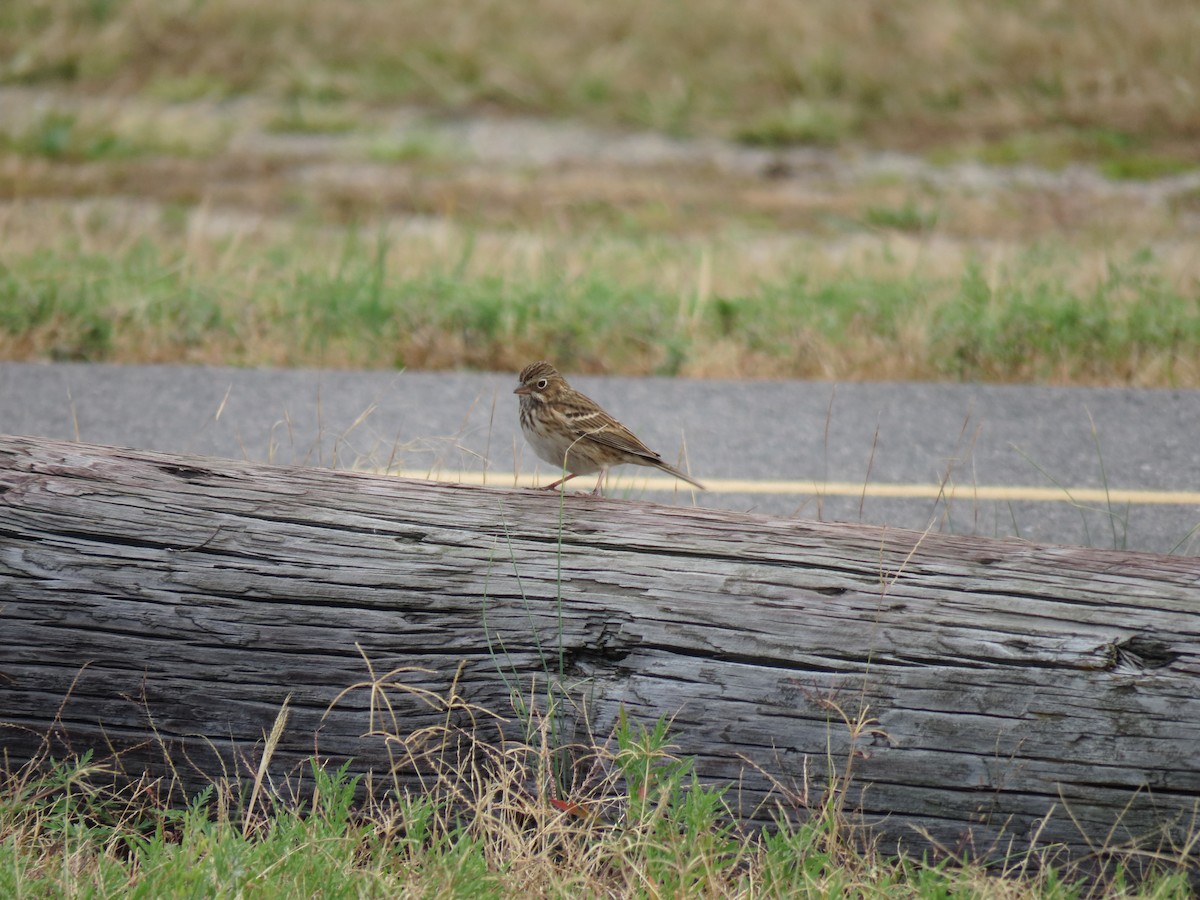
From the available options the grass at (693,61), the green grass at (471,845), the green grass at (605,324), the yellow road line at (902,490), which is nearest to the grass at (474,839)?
the green grass at (471,845)

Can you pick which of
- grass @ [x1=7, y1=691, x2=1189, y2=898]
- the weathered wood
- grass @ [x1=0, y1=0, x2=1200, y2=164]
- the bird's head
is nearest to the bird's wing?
the bird's head

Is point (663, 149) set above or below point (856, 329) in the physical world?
above

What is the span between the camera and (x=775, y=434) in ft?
23.4

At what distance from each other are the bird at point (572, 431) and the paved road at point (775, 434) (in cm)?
69

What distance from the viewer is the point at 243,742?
3514 millimetres

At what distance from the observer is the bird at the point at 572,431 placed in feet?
16.5

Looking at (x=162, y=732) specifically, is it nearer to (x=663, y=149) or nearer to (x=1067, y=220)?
(x=1067, y=220)

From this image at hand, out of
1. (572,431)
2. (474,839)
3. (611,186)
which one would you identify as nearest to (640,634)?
(474,839)

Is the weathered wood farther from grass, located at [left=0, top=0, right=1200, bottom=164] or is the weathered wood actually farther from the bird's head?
grass, located at [left=0, top=0, right=1200, bottom=164]

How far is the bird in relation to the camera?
503cm

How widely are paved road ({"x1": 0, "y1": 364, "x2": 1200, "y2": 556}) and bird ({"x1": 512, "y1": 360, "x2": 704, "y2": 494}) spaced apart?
695 millimetres

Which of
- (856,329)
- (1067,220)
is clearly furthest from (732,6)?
(856,329)

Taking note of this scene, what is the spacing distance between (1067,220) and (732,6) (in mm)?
9424

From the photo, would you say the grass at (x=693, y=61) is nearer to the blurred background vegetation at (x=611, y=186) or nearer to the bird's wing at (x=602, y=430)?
the blurred background vegetation at (x=611, y=186)
